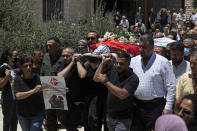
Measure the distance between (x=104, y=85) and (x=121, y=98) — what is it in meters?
0.86

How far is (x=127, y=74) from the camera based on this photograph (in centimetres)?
523

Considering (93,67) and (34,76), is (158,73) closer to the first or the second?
(93,67)

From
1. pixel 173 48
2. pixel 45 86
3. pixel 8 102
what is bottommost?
Answer: pixel 8 102

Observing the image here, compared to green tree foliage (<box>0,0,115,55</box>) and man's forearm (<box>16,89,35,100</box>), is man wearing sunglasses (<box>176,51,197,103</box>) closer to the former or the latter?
man's forearm (<box>16,89,35,100</box>)

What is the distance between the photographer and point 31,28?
10398 mm

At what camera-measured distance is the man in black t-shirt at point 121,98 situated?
512 centimetres

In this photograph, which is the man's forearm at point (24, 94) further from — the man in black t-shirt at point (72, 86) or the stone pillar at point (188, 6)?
the stone pillar at point (188, 6)

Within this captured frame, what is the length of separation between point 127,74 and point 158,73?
396 millimetres

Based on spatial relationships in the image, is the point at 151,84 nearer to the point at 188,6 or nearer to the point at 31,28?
the point at 31,28

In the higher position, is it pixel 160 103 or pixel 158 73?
pixel 158 73

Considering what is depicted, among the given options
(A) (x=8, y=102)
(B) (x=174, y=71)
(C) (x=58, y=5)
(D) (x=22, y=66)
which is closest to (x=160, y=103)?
(B) (x=174, y=71)

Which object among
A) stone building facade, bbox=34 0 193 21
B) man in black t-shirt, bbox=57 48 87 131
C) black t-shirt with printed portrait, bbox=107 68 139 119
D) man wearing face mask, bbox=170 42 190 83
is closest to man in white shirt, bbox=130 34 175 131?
black t-shirt with printed portrait, bbox=107 68 139 119

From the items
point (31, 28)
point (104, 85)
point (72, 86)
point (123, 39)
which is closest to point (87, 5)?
point (31, 28)

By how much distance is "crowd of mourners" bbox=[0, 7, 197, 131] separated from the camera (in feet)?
17.1
